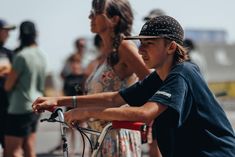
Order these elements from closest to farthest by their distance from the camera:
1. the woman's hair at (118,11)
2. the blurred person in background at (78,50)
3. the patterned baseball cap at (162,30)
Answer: the patterned baseball cap at (162,30), the woman's hair at (118,11), the blurred person in background at (78,50)

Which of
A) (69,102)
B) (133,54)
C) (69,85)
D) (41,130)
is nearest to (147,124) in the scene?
(69,102)

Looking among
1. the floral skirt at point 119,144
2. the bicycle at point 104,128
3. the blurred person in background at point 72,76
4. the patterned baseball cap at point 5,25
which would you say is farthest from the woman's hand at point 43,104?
the blurred person in background at point 72,76

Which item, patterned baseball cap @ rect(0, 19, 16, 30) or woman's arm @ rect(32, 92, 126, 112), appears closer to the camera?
woman's arm @ rect(32, 92, 126, 112)

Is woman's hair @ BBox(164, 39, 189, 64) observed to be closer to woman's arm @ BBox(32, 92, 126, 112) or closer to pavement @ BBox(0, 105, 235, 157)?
woman's arm @ BBox(32, 92, 126, 112)

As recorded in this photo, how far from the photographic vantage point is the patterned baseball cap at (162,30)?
373 centimetres

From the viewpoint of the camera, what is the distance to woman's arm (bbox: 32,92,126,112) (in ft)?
13.6

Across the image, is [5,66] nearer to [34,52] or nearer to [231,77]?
[34,52]

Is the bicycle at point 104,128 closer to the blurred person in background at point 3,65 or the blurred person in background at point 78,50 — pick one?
the blurred person in background at point 3,65

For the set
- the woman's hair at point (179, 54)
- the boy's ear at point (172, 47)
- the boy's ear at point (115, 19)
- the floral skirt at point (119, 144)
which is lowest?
the floral skirt at point (119, 144)

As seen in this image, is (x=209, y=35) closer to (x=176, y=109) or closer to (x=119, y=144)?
(x=119, y=144)

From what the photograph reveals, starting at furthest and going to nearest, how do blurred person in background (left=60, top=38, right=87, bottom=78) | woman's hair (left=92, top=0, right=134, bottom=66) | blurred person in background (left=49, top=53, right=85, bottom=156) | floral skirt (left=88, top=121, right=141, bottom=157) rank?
blurred person in background (left=60, top=38, right=87, bottom=78), blurred person in background (left=49, top=53, right=85, bottom=156), woman's hair (left=92, top=0, right=134, bottom=66), floral skirt (left=88, top=121, right=141, bottom=157)

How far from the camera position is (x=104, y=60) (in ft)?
16.7

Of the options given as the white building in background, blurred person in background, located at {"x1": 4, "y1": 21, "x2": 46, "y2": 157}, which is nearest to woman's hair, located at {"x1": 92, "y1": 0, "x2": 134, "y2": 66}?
blurred person in background, located at {"x1": 4, "y1": 21, "x2": 46, "y2": 157}

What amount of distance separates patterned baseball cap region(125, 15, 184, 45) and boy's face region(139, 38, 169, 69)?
2 cm
